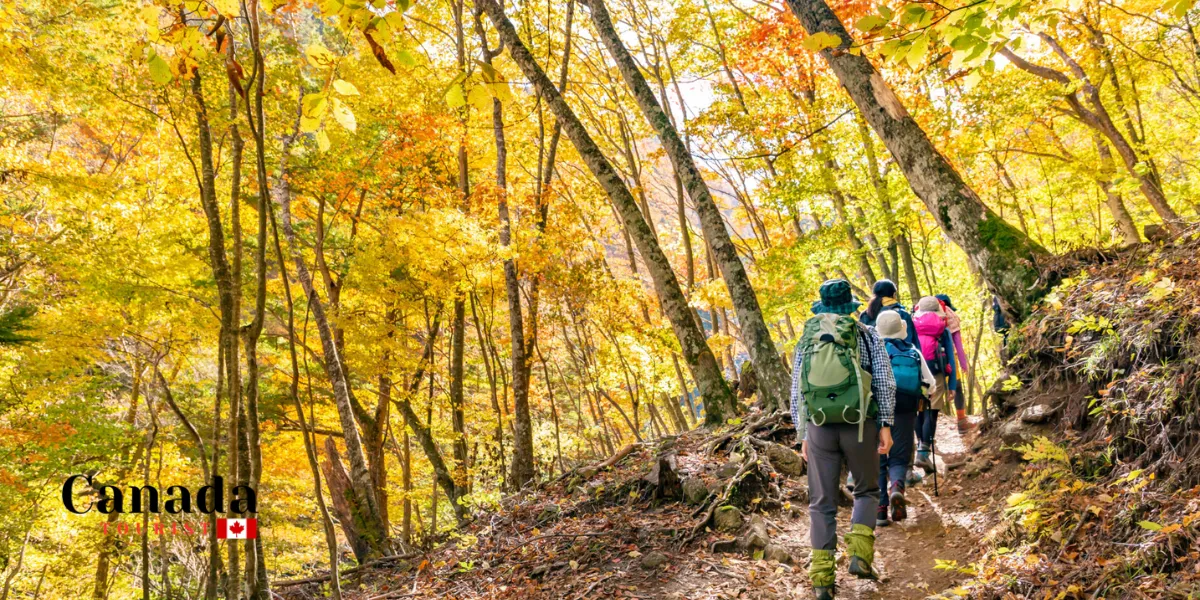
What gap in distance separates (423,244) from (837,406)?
8387mm

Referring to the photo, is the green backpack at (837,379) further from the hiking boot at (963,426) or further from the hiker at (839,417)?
the hiking boot at (963,426)

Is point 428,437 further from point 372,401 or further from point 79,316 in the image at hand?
point 79,316

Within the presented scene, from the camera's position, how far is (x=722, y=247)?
6.80 metres

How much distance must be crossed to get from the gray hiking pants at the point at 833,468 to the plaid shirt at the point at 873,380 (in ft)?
0.25

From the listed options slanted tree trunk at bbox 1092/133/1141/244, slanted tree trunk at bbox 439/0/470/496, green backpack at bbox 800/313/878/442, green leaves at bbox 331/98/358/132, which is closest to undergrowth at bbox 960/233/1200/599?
green backpack at bbox 800/313/878/442

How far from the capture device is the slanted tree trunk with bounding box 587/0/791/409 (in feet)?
21.3

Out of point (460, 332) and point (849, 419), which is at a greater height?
point (460, 332)

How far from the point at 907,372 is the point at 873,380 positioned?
122cm

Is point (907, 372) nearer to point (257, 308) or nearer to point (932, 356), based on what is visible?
point (932, 356)

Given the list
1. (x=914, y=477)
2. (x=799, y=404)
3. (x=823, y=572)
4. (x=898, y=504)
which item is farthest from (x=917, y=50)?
(x=914, y=477)

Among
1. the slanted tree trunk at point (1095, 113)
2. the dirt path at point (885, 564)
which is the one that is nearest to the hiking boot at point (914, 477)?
the dirt path at point (885, 564)

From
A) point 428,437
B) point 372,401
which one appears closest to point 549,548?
point 428,437

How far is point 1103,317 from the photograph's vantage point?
13.0ft

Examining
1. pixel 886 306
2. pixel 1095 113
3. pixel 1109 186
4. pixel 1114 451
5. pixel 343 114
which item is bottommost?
pixel 1114 451
